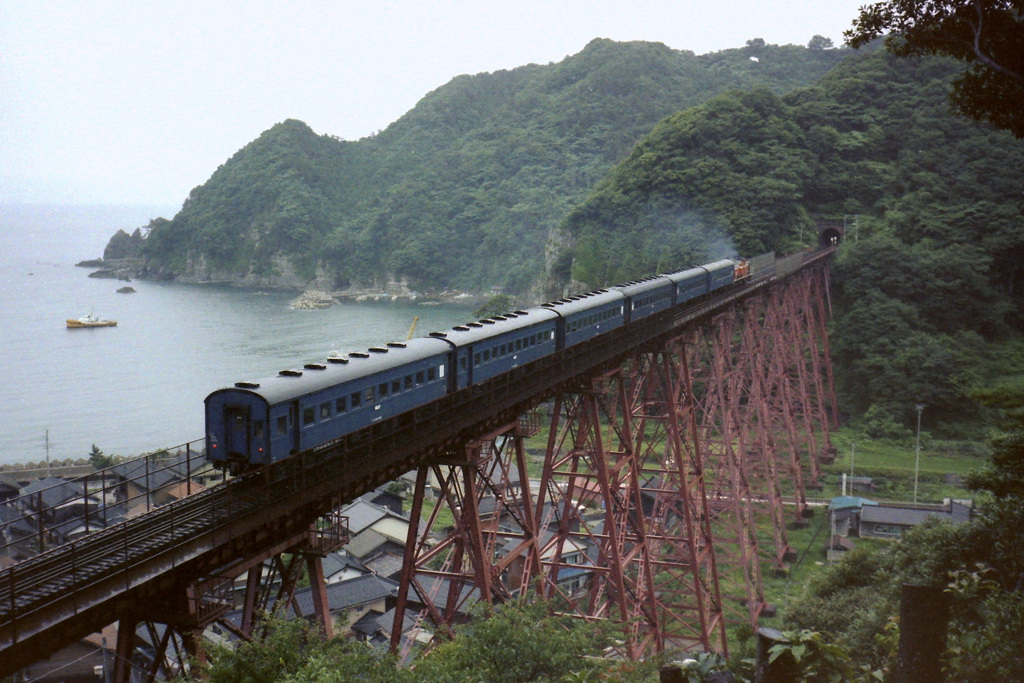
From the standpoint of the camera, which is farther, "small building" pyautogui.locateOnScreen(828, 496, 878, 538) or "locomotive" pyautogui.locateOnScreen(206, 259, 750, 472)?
"small building" pyautogui.locateOnScreen(828, 496, 878, 538)

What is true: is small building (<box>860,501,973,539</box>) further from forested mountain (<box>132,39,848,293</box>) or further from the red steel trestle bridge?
forested mountain (<box>132,39,848,293</box>)

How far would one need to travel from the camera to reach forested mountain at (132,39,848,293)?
399 feet

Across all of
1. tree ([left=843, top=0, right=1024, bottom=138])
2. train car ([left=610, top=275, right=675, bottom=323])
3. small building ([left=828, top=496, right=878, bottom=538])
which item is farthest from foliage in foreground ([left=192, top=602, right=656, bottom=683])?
small building ([left=828, top=496, right=878, bottom=538])

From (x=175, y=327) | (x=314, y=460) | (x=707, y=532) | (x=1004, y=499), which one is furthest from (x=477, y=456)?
(x=175, y=327)

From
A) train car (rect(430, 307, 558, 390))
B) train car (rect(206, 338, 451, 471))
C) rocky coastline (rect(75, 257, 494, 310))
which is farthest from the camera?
rocky coastline (rect(75, 257, 494, 310))

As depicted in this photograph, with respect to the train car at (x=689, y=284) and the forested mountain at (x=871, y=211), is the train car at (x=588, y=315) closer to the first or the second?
the train car at (x=689, y=284)

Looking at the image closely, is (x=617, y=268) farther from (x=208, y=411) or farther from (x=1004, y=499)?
(x=208, y=411)

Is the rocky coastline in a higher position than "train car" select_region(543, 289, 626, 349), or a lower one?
lower

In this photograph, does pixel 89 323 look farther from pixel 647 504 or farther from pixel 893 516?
pixel 893 516

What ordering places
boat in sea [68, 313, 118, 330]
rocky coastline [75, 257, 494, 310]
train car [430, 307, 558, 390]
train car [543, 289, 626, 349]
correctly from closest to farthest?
train car [430, 307, 558, 390] → train car [543, 289, 626, 349] → boat in sea [68, 313, 118, 330] → rocky coastline [75, 257, 494, 310]

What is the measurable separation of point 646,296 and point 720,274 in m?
9.59

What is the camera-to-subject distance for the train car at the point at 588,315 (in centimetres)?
2189

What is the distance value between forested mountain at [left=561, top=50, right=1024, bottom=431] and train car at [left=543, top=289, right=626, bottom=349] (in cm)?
3055

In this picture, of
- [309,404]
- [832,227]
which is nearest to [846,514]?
[309,404]
